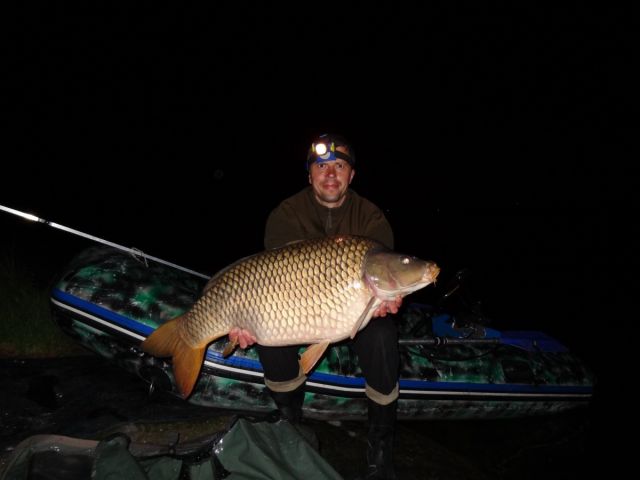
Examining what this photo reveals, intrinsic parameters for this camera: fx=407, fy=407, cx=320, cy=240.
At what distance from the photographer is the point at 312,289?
173 centimetres

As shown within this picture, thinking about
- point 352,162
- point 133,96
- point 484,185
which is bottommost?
point 484,185

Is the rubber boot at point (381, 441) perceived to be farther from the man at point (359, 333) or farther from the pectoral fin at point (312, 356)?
the pectoral fin at point (312, 356)

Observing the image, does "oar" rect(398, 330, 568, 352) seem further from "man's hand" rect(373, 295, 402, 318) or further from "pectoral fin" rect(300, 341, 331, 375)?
"pectoral fin" rect(300, 341, 331, 375)

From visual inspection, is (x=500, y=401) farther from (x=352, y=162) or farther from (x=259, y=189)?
(x=259, y=189)

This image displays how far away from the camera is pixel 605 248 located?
1218cm

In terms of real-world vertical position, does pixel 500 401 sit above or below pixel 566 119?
below

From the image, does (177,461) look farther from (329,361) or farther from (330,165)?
(330,165)

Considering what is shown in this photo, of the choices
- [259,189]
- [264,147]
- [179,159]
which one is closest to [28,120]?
[179,159]

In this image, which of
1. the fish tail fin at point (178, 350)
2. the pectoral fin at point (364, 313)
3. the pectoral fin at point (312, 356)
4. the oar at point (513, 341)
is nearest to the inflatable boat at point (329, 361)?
the oar at point (513, 341)

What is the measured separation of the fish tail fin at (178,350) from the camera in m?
1.95

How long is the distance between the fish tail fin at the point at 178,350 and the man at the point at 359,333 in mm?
350

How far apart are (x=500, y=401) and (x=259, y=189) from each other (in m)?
23.4

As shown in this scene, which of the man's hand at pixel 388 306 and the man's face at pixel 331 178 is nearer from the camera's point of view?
the man's hand at pixel 388 306

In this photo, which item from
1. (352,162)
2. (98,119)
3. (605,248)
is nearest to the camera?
(352,162)
